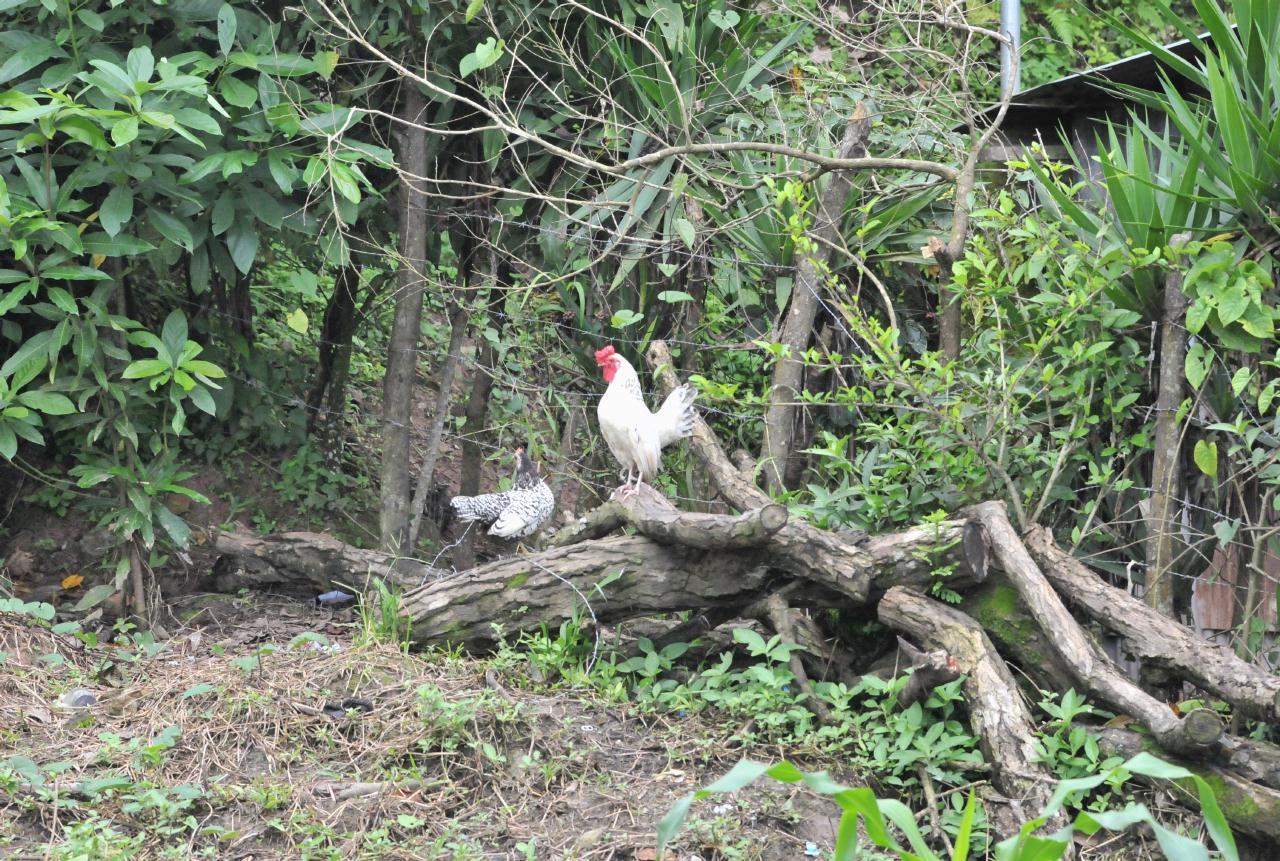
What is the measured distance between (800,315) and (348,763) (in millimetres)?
3013

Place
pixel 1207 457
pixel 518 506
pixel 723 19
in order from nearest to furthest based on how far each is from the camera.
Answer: pixel 1207 457
pixel 723 19
pixel 518 506

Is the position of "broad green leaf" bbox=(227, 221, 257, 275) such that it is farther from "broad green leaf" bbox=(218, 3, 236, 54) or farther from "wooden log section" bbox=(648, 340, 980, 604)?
"wooden log section" bbox=(648, 340, 980, 604)

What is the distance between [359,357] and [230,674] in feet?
10.9

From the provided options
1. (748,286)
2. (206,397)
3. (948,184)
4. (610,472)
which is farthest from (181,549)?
(948,184)

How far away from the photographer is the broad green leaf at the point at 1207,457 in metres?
4.49

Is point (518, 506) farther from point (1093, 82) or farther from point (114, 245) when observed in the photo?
point (1093, 82)

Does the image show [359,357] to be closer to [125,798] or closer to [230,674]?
[230,674]

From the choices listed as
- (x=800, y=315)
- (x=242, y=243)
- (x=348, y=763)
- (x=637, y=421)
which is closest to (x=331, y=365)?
(x=242, y=243)

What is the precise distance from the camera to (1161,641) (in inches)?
161

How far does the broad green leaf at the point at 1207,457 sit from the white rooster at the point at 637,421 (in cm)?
205

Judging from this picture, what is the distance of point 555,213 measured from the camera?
248 inches

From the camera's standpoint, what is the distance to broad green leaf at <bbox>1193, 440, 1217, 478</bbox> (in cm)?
449

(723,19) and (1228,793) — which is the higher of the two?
(723,19)

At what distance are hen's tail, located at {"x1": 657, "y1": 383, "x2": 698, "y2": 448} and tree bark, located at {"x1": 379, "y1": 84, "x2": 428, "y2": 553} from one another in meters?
1.42
